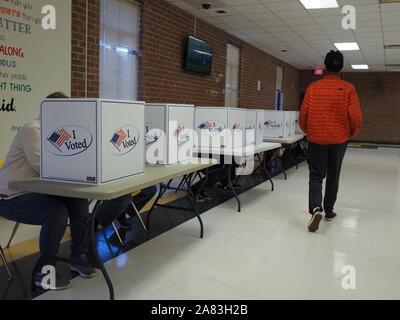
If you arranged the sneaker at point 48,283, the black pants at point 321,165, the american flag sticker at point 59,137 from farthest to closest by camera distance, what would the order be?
1. the black pants at point 321,165
2. the sneaker at point 48,283
3. the american flag sticker at point 59,137

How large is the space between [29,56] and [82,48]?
2.48ft

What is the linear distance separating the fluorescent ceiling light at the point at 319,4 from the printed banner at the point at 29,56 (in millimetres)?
3303

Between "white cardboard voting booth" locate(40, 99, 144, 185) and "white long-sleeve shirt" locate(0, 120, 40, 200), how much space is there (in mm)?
53

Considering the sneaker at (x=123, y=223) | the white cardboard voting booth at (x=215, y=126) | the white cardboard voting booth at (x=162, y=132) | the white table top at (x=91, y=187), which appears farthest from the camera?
the white cardboard voting booth at (x=215, y=126)

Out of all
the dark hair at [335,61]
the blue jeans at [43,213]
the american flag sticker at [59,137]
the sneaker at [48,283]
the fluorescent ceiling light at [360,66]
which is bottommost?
the sneaker at [48,283]

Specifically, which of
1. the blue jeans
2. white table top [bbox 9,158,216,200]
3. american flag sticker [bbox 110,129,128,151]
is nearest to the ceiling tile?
white table top [bbox 9,158,216,200]

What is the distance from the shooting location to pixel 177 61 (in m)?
5.96

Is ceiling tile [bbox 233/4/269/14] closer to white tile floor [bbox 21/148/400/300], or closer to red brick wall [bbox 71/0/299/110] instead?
red brick wall [bbox 71/0/299/110]

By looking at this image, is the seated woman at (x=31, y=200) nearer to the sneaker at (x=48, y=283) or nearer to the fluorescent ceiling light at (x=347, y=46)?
the sneaker at (x=48, y=283)

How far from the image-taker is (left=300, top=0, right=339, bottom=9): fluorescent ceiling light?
5.36 m

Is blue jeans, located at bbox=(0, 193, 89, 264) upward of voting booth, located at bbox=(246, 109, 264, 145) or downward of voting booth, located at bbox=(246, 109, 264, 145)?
downward

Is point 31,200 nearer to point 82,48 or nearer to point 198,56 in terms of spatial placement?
point 82,48

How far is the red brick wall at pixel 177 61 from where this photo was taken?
5293 mm

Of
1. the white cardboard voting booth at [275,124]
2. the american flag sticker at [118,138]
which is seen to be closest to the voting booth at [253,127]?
the white cardboard voting booth at [275,124]
